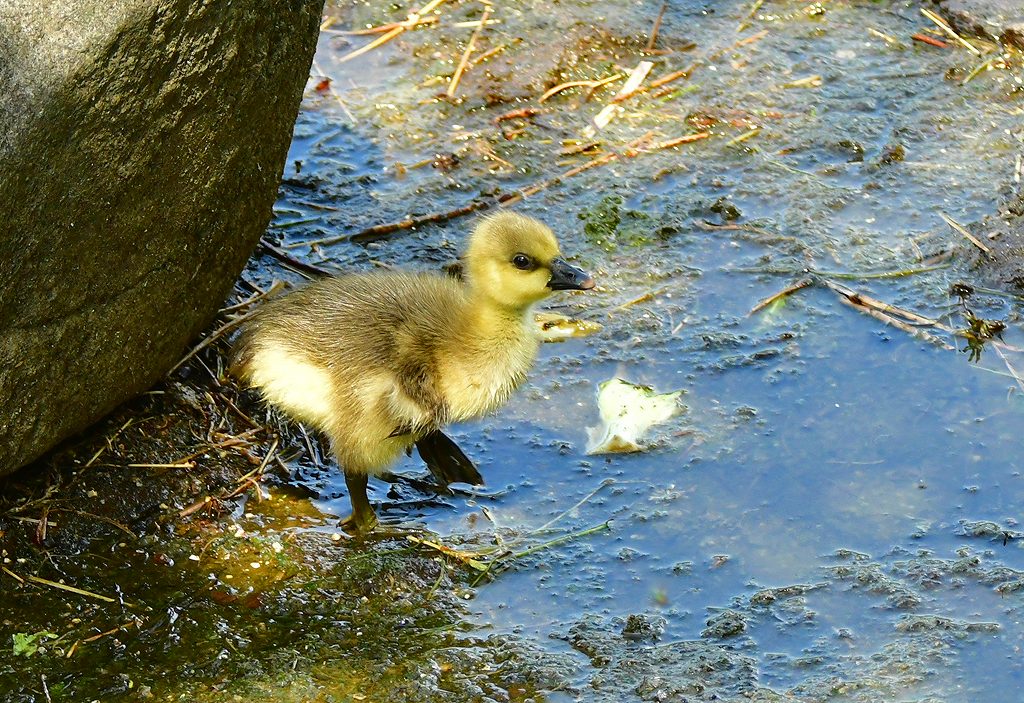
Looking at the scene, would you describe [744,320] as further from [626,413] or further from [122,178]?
[122,178]

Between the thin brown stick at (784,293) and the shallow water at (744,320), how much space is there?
40 mm

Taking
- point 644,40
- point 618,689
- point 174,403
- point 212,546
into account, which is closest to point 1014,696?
point 618,689

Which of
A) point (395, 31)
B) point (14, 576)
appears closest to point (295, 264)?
point (14, 576)

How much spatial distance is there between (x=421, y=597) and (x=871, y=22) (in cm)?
484

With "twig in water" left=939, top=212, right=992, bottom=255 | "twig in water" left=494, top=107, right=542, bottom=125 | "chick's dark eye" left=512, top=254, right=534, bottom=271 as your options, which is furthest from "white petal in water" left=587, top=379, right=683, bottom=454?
"twig in water" left=494, top=107, right=542, bottom=125

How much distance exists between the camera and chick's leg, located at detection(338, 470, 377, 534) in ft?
14.9

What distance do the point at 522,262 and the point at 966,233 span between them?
2.42m

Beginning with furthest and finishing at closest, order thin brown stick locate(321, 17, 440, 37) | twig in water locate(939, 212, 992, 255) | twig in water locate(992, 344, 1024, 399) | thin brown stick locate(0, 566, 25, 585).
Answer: thin brown stick locate(321, 17, 440, 37) < twig in water locate(939, 212, 992, 255) < twig in water locate(992, 344, 1024, 399) < thin brown stick locate(0, 566, 25, 585)

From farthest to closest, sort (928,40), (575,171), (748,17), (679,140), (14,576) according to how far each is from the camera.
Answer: (748,17) < (928,40) < (679,140) < (575,171) < (14,576)

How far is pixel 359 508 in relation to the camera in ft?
15.1

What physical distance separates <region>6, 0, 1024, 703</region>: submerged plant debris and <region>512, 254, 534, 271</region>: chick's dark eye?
80cm

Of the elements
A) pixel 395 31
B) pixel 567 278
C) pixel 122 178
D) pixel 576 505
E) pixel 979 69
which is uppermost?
pixel 122 178

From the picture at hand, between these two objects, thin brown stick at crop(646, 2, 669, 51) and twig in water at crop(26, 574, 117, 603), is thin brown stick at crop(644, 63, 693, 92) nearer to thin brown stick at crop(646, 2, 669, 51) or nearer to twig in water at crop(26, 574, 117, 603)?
thin brown stick at crop(646, 2, 669, 51)

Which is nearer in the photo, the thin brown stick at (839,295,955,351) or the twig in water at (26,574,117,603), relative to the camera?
the twig in water at (26,574,117,603)
